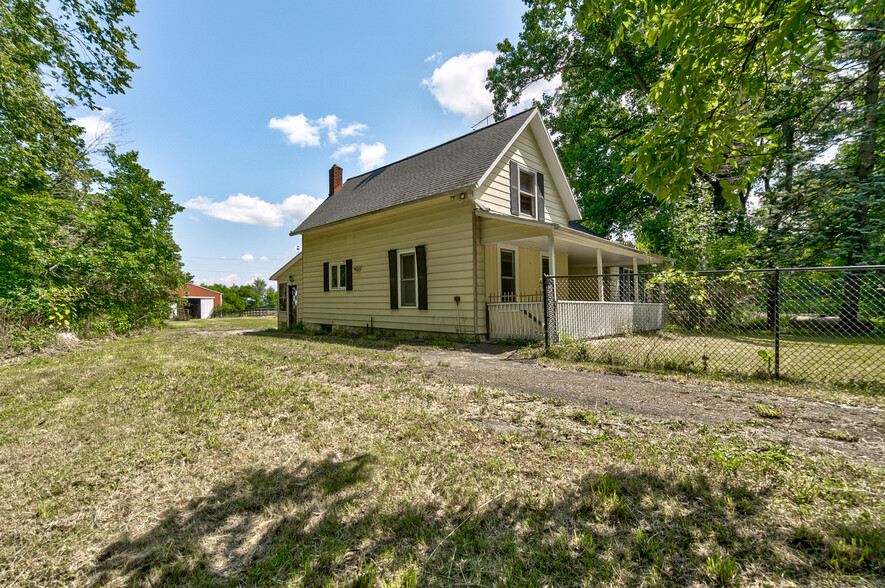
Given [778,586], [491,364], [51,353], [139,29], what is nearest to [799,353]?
[491,364]

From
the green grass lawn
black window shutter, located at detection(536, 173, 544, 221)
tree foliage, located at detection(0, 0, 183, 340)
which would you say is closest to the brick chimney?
tree foliage, located at detection(0, 0, 183, 340)

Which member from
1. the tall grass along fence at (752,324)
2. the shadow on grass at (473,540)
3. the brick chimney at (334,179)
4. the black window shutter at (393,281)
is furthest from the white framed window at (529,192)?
the brick chimney at (334,179)

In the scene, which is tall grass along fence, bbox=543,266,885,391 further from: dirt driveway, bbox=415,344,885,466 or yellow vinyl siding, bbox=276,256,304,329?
yellow vinyl siding, bbox=276,256,304,329

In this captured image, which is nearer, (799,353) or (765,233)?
(799,353)

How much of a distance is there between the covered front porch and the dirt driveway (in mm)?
2374

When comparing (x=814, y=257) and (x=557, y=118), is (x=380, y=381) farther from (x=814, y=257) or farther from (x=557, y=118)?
(x=557, y=118)

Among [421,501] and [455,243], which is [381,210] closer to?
[455,243]

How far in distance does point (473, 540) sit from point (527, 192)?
1111 cm

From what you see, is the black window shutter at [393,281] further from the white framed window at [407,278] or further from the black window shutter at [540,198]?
the black window shutter at [540,198]

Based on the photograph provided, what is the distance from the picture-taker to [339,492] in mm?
2242

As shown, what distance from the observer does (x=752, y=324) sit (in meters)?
7.55

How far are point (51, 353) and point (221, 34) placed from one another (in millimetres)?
9291

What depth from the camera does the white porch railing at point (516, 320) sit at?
8719 millimetres

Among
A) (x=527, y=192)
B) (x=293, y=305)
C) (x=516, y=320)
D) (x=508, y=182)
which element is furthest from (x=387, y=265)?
(x=293, y=305)
